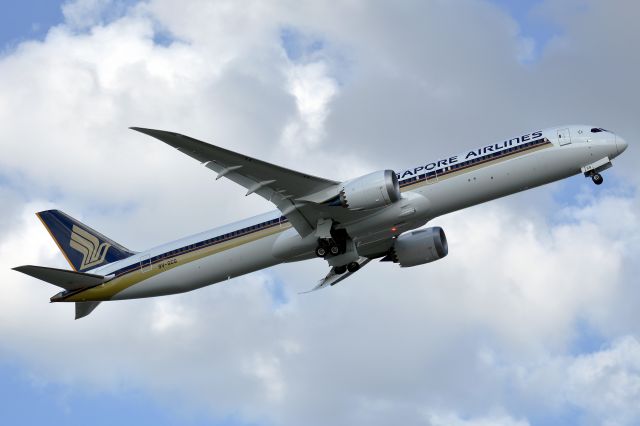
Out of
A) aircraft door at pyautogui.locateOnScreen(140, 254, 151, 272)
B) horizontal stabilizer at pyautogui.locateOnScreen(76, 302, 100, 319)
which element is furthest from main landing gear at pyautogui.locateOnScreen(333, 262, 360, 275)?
horizontal stabilizer at pyautogui.locateOnScreen(76, 302, 100, 319)

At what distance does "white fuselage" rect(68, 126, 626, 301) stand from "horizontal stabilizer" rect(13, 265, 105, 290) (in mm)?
5330

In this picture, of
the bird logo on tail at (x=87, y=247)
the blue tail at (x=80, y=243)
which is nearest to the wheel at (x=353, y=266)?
the blue tail at (x=80, y=243)

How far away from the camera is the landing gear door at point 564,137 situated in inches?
1949

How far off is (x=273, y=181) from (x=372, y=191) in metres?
5.05

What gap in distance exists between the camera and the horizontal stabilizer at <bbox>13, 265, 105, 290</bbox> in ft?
178

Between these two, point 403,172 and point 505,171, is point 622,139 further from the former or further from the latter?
point 403,172

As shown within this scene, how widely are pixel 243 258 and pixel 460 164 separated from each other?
12.7 metres

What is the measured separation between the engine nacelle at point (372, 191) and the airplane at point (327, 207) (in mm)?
48

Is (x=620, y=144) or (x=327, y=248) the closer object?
(x=620, y=144)

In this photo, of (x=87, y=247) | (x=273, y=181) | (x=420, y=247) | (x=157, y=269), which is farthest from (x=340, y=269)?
(x=87, y=247)

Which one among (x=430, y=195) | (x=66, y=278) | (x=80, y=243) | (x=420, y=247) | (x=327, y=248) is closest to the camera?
(x=430, y=195)

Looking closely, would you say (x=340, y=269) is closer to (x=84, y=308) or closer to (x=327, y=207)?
(x=327, y=207)

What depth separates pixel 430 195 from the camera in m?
49.6

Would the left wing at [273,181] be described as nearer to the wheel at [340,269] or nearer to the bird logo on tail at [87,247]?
the wheel at [340,269]
